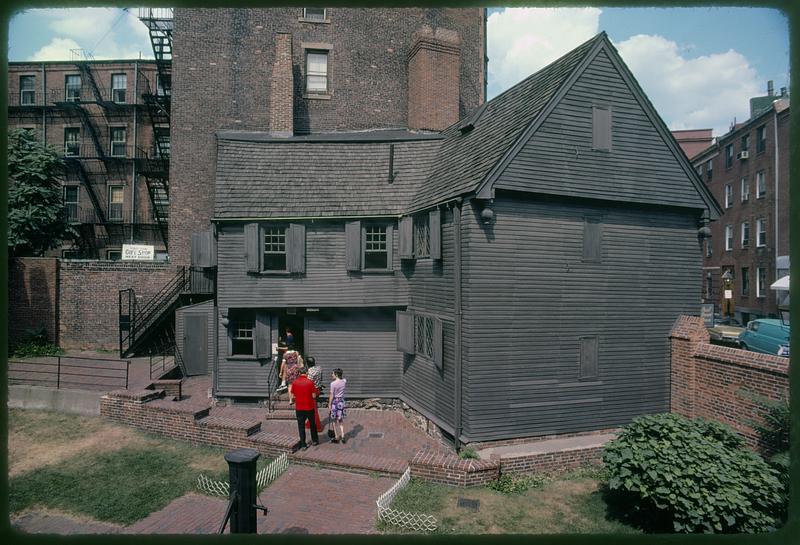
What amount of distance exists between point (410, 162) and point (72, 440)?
43.0 feet

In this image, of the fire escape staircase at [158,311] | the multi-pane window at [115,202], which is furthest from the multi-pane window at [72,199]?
the fire escape staircase at [158,311]

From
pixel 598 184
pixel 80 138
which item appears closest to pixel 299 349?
pixel 598 184

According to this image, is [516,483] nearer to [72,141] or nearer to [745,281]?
[745,281]

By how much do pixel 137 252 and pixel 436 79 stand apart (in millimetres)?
17756

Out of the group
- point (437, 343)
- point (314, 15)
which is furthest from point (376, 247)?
point (314, 15)

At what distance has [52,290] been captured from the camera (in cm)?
2198

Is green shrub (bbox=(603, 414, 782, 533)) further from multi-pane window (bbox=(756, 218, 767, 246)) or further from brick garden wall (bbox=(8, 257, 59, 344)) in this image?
multi-pane window (bbox=(756, 218, 767, 246))

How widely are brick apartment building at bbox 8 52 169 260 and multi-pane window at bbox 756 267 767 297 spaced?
125 ft

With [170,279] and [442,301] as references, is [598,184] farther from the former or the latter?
[170,279]

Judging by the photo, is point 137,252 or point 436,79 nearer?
point 436,79

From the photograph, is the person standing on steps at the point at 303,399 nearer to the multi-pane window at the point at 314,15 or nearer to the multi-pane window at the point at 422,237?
the multi-pane window at the point at 422,237

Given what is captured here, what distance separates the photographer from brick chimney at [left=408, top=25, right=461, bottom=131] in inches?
846

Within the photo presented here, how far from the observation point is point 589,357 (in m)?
12.4

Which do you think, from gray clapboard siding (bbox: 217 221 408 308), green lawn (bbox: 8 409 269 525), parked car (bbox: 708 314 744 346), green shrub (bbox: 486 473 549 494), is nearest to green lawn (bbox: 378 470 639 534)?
green shrub (bbox: 486 473 549 494)
